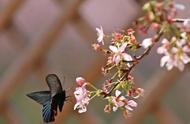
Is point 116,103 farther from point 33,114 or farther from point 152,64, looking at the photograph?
point 33,114

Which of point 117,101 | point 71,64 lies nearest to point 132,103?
point 117,101

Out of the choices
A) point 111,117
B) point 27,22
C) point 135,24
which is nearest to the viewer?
point 135,24

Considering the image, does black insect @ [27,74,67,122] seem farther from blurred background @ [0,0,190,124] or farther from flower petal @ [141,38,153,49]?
blurred background @ [0,0,190,124]

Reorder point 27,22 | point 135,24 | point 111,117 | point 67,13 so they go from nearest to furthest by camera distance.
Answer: point 135,24
point 67,13
point 111,117
point 27,22

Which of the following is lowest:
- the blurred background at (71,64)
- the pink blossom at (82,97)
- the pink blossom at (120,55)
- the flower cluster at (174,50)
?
the pink blossom at (82,97)

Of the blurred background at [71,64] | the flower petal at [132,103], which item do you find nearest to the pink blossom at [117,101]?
the flower petal at [132,103]

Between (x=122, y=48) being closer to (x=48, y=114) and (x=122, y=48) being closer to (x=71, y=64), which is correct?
(x=48, y=114)

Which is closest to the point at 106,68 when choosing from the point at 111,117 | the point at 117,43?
the point at 117,43

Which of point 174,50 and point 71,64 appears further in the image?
point 71,64

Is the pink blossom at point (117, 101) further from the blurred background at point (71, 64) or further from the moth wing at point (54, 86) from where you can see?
the blurred background at point (71, 64)
